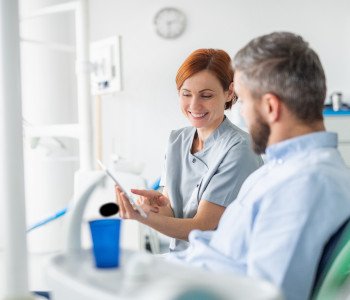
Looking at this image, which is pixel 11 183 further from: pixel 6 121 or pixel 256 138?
pixel 256 138

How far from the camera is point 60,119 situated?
426 cm

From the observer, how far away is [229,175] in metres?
1.57

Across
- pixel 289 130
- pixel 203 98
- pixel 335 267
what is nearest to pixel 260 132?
pixel 289 130

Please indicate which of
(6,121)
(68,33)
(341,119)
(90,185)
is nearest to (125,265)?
(90,185)

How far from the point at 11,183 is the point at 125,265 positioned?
0.68 ft

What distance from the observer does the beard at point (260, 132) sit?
1.11 meters

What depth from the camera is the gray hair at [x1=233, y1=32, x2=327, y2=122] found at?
107cm

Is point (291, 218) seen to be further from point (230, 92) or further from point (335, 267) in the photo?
point (230, 92)

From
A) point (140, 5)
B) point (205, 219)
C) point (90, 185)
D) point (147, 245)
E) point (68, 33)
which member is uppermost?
point (140, 5)

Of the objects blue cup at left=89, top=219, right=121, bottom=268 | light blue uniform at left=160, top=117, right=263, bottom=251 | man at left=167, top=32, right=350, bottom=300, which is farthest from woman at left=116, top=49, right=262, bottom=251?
blue cup at left=89, top=219, right=121, bottom=268

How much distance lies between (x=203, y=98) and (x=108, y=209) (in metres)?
0.74

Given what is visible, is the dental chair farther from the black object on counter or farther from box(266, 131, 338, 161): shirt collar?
the black object on counter

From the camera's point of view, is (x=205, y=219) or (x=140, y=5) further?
(x=140, y=5)

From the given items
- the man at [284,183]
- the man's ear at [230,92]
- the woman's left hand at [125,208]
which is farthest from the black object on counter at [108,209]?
the man's ear at [230,92]
